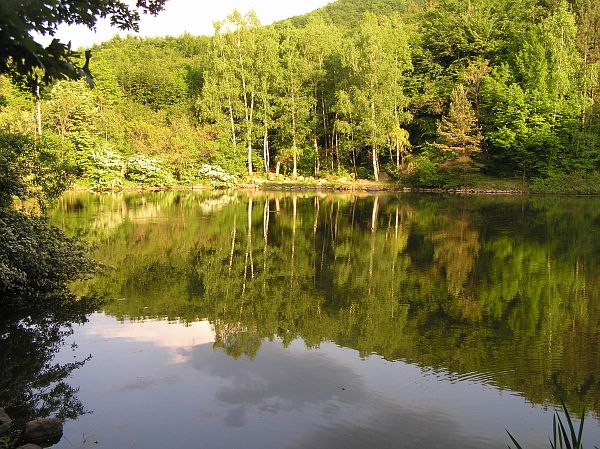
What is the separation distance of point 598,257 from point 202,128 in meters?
46.5

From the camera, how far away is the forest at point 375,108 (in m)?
49.7

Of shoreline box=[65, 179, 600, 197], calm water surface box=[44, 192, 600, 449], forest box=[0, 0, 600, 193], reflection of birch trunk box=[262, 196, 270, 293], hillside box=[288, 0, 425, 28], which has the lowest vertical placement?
calm water surface box=[44, 192, 600, 449]

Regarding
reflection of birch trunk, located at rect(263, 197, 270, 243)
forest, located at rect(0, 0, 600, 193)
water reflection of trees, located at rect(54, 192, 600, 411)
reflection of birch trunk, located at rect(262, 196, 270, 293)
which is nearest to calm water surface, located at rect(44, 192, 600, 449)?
water reflection of trees, located at rect(54, 192, 600, 411)

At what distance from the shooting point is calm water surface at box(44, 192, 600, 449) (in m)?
6.93

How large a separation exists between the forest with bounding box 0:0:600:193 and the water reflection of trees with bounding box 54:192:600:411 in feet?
81.9

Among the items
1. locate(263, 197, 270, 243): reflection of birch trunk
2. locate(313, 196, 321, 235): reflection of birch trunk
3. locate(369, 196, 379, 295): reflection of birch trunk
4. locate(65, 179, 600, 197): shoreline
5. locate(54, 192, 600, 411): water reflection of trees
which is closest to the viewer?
locate(54, 192, 600, 411): water reflection of trees

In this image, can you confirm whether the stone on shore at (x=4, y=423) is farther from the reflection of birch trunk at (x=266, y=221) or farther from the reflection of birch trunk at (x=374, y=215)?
the reflection of birch trunk at (x=374, y=215)

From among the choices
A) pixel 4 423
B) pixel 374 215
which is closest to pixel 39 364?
pixel 4 423

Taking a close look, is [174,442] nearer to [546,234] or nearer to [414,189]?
[546,234]

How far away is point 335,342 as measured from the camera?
33.3ft

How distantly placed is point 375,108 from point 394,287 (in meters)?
41.0

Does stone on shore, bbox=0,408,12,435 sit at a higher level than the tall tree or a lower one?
lower

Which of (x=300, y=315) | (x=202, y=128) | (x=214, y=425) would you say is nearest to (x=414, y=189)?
(x=202, y=128)

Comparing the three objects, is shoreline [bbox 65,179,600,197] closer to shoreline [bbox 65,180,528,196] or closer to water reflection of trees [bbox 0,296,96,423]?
shoreline [bbox 65,180,528,196]
